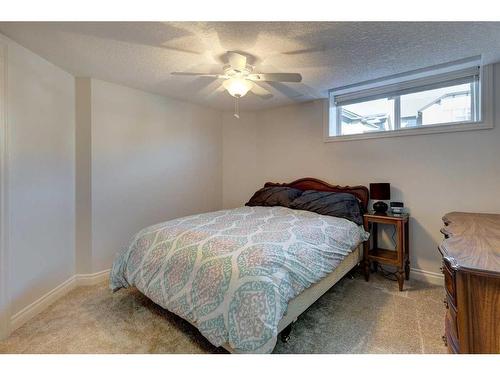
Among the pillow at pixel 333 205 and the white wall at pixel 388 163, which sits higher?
the white wall at pixel 388 163

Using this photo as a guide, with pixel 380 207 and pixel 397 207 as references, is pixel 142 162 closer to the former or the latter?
pixel 380 207

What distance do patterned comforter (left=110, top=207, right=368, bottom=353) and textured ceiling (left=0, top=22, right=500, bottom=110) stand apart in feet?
5.00

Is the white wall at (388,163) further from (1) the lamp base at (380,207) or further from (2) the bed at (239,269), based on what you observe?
(2) the bed at (239,269)

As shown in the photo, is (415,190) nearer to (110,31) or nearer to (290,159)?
(290,159)

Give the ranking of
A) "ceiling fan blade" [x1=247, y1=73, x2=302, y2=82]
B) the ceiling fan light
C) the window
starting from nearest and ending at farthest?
1. "ceiling fan blade" [x1=247, y1=73, x2=302, y2=82]
2. the ceiling fan light
3. the window

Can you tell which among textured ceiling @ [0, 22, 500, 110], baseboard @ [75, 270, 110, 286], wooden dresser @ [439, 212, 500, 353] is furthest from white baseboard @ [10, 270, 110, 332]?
wooden dresser @ [439, 212, 500, 353]

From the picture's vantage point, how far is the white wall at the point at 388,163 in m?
2.34

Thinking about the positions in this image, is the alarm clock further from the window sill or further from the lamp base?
the window sill

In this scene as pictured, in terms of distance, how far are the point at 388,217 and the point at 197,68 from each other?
2.49 meters

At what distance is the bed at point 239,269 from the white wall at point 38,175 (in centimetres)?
77

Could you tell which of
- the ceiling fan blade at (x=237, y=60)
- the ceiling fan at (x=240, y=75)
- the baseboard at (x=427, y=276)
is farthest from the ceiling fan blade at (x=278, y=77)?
the baseboard at (x=427, y=276)

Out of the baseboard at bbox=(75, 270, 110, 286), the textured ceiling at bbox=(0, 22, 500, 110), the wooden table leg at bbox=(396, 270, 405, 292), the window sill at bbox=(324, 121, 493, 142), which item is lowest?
the baseboard at bbox=(75, 270, 110, 286)

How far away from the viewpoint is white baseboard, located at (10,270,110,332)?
1900mm

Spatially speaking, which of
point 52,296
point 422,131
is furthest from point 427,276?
point 52,296
